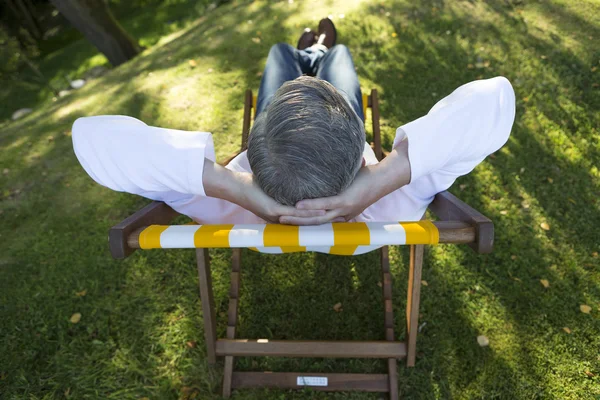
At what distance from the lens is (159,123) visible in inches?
159

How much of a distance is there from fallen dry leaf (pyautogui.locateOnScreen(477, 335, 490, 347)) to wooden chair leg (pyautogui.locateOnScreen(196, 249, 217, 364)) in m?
1.57

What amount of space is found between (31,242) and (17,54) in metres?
7.37

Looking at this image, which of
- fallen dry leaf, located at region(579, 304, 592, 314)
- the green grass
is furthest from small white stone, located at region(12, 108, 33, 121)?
fallen dry leaf, located at region(579, 304, 592, 314)

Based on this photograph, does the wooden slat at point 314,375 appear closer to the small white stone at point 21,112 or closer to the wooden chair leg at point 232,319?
the wooden chair leg at point 232,319

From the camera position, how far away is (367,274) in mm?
2646

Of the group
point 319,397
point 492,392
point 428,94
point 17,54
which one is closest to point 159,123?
point 428,94

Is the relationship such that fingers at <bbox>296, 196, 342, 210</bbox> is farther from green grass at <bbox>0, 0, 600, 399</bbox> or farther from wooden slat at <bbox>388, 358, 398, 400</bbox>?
green grass at <bbox>0, 0, 600, 399</bbox>

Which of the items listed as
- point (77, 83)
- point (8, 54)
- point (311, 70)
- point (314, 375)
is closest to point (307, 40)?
point (311, 70)

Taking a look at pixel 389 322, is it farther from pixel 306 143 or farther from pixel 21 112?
pixel 21 112

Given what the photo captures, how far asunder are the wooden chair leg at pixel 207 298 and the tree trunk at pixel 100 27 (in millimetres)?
5966

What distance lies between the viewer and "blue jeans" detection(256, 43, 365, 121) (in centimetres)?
220

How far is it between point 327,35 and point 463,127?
7.56 feet

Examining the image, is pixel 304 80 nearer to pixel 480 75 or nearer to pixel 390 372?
pixel 390 372

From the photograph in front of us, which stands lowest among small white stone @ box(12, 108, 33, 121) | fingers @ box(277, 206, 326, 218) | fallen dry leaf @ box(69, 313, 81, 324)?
small white stone @ box(12, 108, 33, 121)
